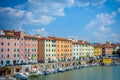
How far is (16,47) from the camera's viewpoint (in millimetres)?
43094

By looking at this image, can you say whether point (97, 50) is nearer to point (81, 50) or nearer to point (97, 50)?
point (97, 50)

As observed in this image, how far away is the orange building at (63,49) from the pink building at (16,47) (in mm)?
8021

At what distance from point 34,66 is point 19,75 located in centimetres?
799

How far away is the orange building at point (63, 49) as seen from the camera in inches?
2168

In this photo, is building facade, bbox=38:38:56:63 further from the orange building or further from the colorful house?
the colorful house

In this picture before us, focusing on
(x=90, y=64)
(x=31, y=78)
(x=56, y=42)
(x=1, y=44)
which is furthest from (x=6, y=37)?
(x=90, y=64)

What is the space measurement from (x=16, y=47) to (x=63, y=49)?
1603cm

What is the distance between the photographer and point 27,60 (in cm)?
4522

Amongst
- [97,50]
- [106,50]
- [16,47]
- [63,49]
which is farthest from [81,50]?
[16,47]

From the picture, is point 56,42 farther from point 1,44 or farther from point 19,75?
point 19,75

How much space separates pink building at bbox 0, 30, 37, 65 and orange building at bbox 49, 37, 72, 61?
8.02 m

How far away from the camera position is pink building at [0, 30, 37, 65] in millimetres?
40438

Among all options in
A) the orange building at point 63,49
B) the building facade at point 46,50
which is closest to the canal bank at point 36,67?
the building facade at point 46,50

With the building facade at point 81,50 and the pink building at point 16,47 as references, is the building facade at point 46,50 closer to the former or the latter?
the pink building at point 16,47
